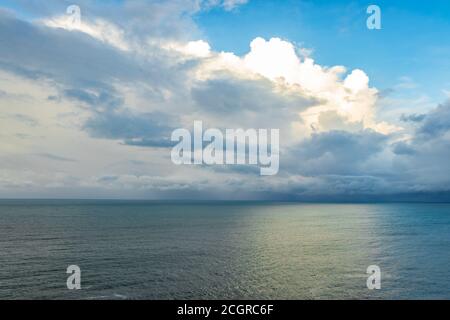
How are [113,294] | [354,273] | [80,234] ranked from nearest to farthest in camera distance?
[113,294] < [354,273] < [80,234]

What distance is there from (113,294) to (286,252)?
59609 millimetres

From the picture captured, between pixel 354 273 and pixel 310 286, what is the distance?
16815mm
